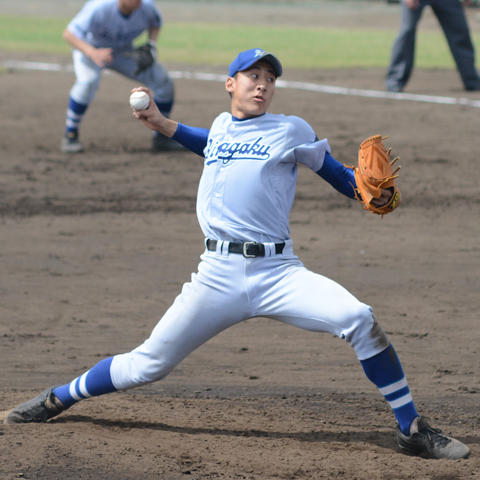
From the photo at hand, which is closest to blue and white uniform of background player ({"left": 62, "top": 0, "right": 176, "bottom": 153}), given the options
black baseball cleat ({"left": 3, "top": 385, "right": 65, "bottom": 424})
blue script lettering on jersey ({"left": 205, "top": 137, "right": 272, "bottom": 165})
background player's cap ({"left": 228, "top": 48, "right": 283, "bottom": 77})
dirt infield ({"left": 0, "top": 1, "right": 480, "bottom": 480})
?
dirt infield ({"left": 0, "top": 1, "right": 480, "bottom": 480})

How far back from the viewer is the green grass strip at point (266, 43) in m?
17.0

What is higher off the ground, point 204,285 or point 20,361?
point 204,285

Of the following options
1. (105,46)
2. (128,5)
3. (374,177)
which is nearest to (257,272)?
(374,177)

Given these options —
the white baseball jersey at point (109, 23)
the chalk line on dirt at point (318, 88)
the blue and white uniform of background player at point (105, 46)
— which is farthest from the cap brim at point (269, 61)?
the chalk line on dirt at point (318, 88)

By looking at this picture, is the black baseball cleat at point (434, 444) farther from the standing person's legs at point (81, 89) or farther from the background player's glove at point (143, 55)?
the standing person's legs at point (81, 89)

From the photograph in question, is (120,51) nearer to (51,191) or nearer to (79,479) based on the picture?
(51,191)

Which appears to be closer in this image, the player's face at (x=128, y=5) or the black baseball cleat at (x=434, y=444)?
the black baseball cleat at (x=434, y=444)

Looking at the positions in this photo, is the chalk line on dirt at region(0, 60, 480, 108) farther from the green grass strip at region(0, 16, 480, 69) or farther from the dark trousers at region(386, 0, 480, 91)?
the green grass strip at region(0, 16, 480, 69)

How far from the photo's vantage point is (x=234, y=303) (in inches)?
130

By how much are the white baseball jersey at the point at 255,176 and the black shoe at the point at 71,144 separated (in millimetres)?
6339

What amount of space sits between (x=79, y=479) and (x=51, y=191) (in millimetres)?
5238

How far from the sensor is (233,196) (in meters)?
3.34


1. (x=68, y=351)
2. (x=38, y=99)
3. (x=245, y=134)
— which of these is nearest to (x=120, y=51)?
(x=38, y=99)

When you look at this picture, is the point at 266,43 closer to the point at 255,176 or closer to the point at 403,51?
the point at 403,51
